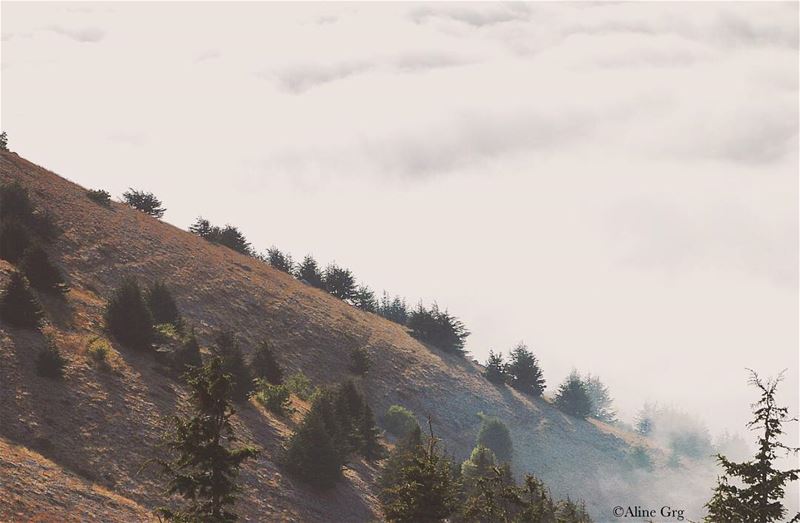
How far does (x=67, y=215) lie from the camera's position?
53969mm

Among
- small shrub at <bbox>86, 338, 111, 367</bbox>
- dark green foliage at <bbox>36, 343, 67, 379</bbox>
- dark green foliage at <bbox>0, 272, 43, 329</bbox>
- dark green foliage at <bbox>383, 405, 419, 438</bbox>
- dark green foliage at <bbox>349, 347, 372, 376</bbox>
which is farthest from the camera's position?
dark green foliage at <bbox>349, 347, 372, 376</bbox>

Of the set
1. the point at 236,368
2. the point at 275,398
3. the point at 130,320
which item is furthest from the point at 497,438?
the point at 130,320

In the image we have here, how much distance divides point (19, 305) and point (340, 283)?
5446cm

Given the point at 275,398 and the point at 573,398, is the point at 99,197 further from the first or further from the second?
the point at 573,398

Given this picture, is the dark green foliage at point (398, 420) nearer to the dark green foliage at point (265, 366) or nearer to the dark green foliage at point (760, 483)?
the dark green foliage at point (265, 366)

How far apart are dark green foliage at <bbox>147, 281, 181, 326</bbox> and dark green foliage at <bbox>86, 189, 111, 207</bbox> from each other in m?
21.7

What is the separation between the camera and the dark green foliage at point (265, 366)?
1779 inches

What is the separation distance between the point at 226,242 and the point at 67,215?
23.9 meters

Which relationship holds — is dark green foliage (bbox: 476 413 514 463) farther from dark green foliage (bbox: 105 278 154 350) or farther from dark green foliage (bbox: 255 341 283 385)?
dark green foliage (bbox: 105 278 154 350)

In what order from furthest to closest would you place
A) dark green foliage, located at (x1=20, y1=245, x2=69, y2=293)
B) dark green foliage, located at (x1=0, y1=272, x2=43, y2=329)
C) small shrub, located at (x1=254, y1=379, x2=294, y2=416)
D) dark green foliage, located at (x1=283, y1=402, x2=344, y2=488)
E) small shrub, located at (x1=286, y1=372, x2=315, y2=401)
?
small shrub, located at (x1=286, y1=372, x2=315, y2=401)
small shrub, located at (x1=254, y1=379, x2=294, y2=416)
dark green foliage, located at (x1=20, y1=245, x2=69, y2=293)
dark green foliage, located at (x1=283, y1=402, x2=344, y2=488)
dark green foliage, located at (x1=0, y1=272, x2=43, y2=329)

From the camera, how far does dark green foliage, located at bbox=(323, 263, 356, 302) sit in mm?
84188

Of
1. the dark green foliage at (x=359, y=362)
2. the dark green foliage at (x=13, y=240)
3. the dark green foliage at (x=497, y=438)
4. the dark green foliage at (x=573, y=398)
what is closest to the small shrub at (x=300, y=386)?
the dark green foliage at (x=359, y=362)

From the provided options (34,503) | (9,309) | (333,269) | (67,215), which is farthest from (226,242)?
(34,503)

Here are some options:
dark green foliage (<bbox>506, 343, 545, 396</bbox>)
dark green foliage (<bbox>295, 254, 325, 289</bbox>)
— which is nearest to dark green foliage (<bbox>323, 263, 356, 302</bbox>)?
dark green foliage (<bbox>295, 254, 325, 289</bbox>)
